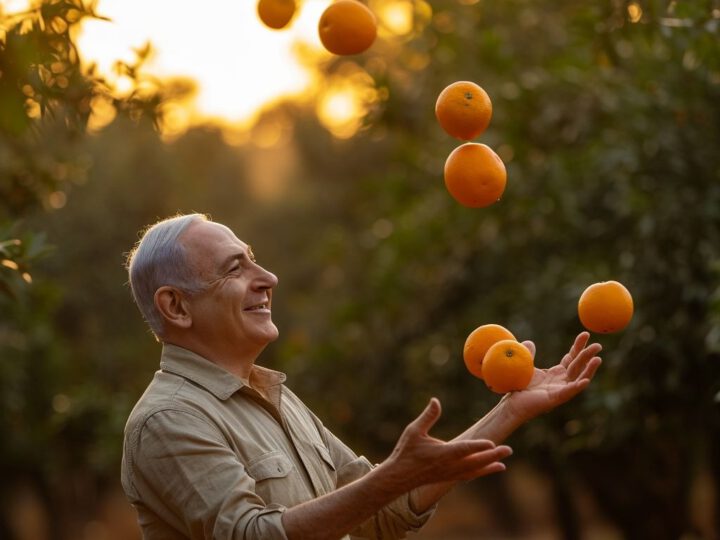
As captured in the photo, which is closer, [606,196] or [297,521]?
[297,521]

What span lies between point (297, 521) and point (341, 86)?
22762 mm

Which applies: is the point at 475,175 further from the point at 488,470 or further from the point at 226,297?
the point at 488,470

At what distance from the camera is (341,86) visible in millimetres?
24984

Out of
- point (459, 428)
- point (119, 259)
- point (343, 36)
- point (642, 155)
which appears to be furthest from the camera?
point (119, 259)

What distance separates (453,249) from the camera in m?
12.1

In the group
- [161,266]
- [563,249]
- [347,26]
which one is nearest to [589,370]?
[161,266]

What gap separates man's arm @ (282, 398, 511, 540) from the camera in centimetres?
262

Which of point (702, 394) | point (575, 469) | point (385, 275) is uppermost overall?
point (385, 275)

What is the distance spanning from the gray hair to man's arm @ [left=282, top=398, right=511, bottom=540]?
791mm

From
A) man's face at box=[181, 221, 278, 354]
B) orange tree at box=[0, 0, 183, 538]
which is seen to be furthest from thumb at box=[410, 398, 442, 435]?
orange tree at box=[0, 0, 183, 538]

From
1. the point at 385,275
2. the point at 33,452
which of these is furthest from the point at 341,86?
the point at 385,275

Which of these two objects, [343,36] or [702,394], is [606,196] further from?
[343,36]

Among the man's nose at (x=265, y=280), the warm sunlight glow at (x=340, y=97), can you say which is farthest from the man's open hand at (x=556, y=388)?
the warm sunlight glow at (x=340, y=97)

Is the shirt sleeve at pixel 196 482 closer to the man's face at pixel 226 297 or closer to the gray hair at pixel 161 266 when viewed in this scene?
the man's face at pixel 226 297
